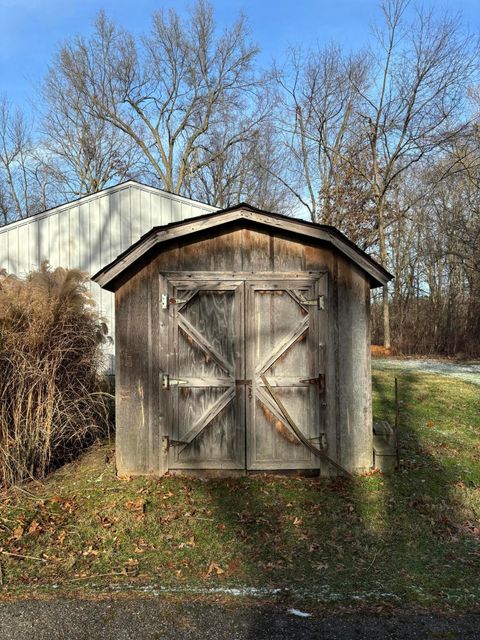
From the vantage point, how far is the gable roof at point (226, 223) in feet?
19.8

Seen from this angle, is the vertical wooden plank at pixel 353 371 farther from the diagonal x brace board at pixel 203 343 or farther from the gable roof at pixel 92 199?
the gable roof at pixel 92 199

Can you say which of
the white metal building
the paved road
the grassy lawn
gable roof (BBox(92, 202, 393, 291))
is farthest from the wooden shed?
the white metal building

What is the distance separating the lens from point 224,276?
626 centimetres

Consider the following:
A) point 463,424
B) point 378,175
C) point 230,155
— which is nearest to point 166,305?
point 463,424

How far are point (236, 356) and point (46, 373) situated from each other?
7.77ft

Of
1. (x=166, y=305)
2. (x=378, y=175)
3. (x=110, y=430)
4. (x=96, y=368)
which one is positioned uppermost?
(x=378, y=175)

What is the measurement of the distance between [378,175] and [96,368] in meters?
20.3

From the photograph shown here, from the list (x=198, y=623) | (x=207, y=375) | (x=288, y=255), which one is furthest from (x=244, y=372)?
(x=198, y=623)

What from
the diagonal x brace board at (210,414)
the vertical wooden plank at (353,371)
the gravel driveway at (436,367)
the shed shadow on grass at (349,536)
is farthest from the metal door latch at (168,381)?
the gravel driveway at (436,367)

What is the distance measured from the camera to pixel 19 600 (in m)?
3.80

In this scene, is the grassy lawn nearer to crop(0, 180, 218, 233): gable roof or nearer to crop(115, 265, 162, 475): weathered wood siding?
crop(115, 265, 162, 475): weathered wood siding

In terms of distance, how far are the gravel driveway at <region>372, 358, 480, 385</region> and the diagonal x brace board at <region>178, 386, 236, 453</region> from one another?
32.1 ft

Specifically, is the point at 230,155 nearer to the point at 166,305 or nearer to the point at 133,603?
the point at 166,305

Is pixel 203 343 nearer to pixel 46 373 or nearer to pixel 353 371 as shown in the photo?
pixel 353 371
